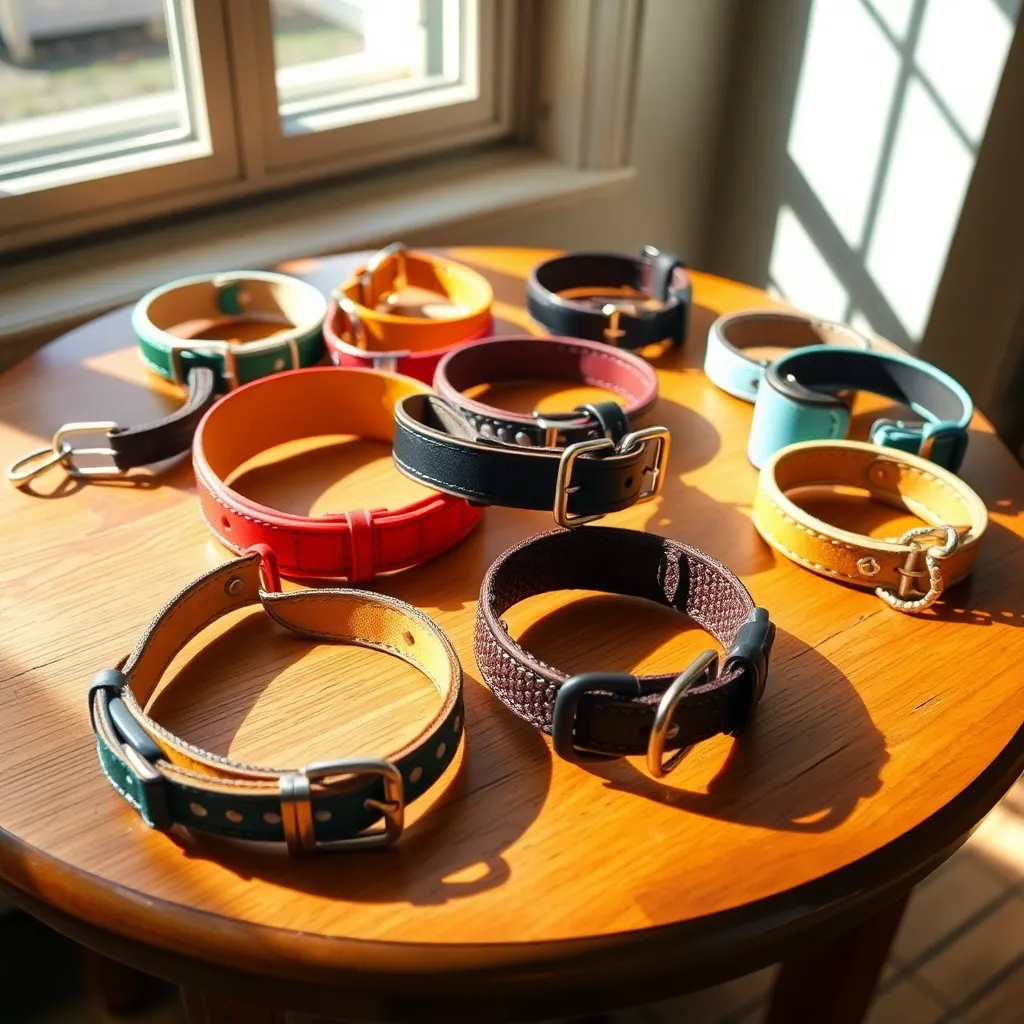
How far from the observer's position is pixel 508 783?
2.11 ft

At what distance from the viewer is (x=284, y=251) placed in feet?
4.42

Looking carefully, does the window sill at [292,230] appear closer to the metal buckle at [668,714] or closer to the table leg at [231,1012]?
the table leg at [231,1012]

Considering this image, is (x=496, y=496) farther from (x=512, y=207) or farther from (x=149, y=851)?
(x=512, y=207)

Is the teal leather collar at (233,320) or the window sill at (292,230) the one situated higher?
the teal leather collar at (233,320)

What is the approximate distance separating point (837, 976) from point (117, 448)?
73 centimetres

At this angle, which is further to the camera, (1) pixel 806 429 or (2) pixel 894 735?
(1) pixel 806 429

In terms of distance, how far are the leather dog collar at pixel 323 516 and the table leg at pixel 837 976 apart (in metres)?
0.44

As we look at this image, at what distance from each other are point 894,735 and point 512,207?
1.05 meters

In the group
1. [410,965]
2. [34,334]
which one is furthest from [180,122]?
[410,965]

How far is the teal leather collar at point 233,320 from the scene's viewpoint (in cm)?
100

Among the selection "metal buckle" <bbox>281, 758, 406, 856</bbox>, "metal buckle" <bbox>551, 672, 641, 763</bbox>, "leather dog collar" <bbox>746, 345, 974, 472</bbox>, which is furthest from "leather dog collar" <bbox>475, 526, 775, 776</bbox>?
"leather dog collar" <bbox>746, 345, 974, 472</bbox>

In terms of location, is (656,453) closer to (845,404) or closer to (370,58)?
(845,404)

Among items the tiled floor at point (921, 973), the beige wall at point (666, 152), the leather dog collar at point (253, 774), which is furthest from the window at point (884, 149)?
the leather dog collar at point (253, 774)

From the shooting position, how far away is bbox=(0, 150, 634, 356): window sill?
1.23 meters
